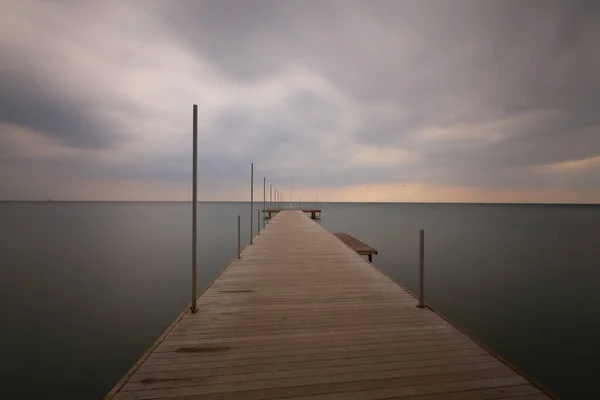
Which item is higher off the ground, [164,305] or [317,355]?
[317,355]

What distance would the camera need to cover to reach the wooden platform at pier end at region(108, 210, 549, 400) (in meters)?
2.20

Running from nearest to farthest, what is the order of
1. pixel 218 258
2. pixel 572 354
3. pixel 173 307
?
pixel 572 354
pixel 173 307
pixel 218 258

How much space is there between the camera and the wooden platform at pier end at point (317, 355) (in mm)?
2199

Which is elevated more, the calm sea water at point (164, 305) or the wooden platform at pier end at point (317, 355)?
the wooden platform at pier end at point (317, 355)

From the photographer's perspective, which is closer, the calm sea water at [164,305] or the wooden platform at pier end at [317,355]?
the wooden platform at pier end at [317,355]

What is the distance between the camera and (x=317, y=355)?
270cm

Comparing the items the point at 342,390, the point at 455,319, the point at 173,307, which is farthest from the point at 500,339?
the point at 173,307

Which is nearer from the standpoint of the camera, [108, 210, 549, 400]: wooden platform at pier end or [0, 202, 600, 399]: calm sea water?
[108, 210, 549, 400]: wooden platform at pier end

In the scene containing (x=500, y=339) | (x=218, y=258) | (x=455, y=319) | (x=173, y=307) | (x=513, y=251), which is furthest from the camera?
(x=513, y=251)

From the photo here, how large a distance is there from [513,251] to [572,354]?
1588 cm

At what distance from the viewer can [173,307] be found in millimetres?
9070

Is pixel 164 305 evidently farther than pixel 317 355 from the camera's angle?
Yes

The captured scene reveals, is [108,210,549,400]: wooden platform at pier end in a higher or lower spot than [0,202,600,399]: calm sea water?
higher

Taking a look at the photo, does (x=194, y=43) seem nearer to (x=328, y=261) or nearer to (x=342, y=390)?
(x=328, y=261)
